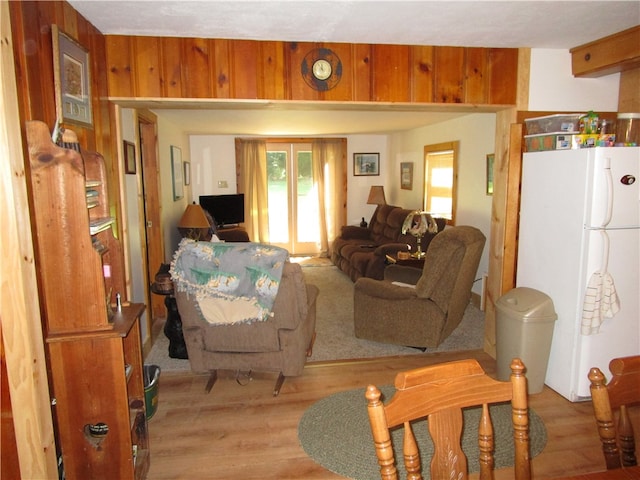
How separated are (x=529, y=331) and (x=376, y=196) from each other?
5036 millimetres

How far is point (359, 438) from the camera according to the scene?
8.44 feet

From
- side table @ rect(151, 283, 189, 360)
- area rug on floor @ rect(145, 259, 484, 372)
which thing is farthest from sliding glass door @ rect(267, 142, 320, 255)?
side table @ rect(151, 283, 189, 360)

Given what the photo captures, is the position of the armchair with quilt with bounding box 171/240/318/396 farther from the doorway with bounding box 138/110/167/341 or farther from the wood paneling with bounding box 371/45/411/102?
the doorway with bounding box 138/110/167/341

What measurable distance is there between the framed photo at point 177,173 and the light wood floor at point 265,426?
2.99m

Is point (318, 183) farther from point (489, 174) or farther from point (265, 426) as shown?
point (265, 426)

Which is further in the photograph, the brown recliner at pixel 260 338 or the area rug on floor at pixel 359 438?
the brown recliner at pixel 260 338

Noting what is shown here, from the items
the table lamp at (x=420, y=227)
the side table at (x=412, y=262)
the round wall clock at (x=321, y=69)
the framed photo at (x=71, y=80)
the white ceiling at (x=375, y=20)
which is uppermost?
the white ceiling at (x=375, y=20)

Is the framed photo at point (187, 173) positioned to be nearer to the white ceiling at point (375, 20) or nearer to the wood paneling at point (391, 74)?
the white ceiling at point (375, 20)

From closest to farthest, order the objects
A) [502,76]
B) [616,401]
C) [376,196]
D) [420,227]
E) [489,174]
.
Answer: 1. [616,401]
2. [502,76]
3. [489,174]
4. [420,227]
5. [376,196]

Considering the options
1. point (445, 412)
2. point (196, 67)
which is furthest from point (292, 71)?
point (445, 412)

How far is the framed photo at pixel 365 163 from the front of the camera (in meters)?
8.12

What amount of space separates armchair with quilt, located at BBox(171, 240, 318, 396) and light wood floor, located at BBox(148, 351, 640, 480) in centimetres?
16

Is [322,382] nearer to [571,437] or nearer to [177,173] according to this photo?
[571,437]

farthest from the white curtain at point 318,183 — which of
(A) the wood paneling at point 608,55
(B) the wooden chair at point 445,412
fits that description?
(B) the wooden chair at point 445,412
